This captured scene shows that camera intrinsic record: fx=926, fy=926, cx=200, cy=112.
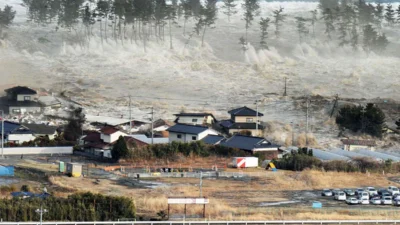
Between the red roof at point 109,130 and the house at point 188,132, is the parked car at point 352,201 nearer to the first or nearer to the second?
the house at point 188,132

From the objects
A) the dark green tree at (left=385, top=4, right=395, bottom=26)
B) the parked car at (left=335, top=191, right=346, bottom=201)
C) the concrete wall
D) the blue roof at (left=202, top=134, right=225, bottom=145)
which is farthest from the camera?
the dark green tree at (left=385, top=4, right=395, bottom=26)

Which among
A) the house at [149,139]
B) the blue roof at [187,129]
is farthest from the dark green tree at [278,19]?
the house at [149,139]

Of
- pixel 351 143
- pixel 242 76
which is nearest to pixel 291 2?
pixel 242 76

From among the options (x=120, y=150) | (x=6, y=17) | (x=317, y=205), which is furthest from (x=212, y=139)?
(x=6, y=17)

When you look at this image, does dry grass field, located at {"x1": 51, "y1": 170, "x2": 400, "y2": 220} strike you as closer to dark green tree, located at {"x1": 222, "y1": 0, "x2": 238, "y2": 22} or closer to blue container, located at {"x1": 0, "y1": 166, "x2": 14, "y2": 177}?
blue container, located at {"x1": 0, "y1": 166, "x2": 14, "y2": 177}

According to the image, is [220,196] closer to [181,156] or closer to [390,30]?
[181,156]

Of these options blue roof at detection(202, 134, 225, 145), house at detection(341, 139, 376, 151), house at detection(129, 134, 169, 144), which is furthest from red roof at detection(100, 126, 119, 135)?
house at detection(341, 139, 376, 151)
